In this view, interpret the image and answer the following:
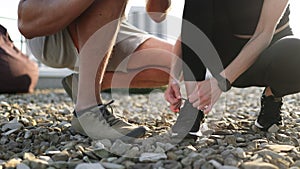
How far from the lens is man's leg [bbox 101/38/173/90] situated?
213 centimetres

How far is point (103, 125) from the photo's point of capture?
5.48 feet

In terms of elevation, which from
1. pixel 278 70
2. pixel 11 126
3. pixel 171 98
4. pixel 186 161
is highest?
pixel 278 70

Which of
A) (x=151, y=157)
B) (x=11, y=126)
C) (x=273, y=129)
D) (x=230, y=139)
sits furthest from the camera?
(x=11, y=126)

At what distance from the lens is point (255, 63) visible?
5.74 ft

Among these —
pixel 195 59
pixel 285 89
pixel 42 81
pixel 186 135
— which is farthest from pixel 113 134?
pixel 42 81

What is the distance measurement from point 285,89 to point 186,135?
1.46ft

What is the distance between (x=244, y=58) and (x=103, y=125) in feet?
1.77

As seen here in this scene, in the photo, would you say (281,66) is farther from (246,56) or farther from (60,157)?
(60,157)

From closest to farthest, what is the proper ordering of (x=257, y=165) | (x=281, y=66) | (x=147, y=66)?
(x=257, y=165), (x=281, y=66), (x=147, y=66)

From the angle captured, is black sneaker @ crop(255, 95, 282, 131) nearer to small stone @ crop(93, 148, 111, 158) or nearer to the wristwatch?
the wristwatch

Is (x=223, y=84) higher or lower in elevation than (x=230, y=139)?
higher

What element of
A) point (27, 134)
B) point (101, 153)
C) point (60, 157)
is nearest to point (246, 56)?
point (101, 153)

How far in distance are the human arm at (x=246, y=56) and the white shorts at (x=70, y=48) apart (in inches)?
24.0

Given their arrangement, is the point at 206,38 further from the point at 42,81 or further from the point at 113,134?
the point at 42,81
